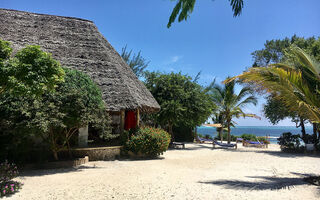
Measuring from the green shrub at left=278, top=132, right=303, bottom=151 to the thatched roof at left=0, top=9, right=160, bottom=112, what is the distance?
34.2 feet

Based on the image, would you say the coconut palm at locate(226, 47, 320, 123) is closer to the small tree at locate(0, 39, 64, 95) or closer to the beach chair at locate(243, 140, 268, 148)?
the small tree at locate(0, 39, 64, 95)

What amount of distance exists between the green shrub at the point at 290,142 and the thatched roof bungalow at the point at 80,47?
10333 mm

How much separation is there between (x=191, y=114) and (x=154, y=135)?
6.42 meters

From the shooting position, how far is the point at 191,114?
56.8 ft

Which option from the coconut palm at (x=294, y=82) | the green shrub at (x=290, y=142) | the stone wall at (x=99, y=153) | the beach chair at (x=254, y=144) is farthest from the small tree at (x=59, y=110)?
the beach chair at (x=254, y=144)

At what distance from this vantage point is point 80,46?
44.8 feet

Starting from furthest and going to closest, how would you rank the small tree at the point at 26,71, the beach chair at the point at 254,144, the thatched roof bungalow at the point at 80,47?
the beach chair at the point at 254,144
the thatched roof bungalow at the point at 80,47
the small tree at the point at 26,71

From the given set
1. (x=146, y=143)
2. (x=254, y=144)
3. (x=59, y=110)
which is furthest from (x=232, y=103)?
(x=59, y=110)

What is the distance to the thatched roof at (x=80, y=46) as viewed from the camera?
11836 mm

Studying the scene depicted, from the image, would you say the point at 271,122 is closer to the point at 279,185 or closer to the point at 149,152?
the point at 149,152

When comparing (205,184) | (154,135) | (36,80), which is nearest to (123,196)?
(205,184)

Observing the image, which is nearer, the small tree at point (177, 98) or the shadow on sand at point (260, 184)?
the shadow on sand at point (260, 184)

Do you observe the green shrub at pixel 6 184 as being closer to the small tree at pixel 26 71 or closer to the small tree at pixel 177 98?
the small tree at pixel 26 71

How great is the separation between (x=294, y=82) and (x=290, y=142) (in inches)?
488
